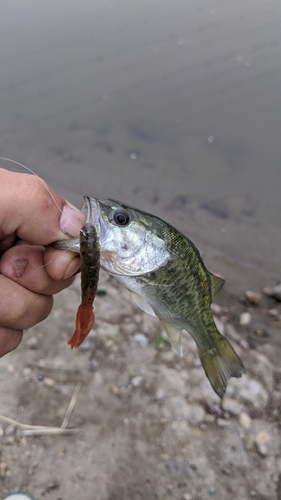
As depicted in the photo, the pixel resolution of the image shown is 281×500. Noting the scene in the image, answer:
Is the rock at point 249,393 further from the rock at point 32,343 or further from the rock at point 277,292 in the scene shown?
the rock at point 32,343

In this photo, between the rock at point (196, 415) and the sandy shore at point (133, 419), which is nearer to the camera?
the sandy shore at point (133, 419)

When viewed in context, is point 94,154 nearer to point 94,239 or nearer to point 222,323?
point 222,323

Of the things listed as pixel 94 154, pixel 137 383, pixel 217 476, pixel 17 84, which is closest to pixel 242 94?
pixel 94 154

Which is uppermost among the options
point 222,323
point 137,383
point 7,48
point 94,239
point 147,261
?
point 94,239

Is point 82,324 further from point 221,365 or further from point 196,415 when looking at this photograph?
point 196,415

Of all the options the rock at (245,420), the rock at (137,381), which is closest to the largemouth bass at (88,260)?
the rock at (137,381)

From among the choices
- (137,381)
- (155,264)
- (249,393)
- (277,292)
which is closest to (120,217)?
(155,264)

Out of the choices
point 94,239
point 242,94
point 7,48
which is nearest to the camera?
point 94,239
